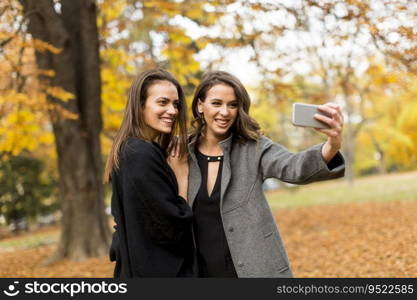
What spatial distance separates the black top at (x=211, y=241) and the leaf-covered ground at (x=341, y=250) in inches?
149

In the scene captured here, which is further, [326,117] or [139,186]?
[139,186]

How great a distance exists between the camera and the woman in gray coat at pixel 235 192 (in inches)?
105

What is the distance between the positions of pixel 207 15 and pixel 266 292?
22.3 ft

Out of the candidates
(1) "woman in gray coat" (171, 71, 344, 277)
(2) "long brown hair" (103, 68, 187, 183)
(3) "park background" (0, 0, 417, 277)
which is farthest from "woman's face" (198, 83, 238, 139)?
(3) "park background" (0, 0, 417, 277)

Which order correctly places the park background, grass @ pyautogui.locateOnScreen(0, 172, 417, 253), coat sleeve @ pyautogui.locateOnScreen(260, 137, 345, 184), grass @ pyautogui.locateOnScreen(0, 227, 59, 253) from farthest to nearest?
grass @ pyautogui.locateOnScreen(0, 172, 417, 253) < grass @ pyautogui.locateOnScreen(0, 227, 59, 253) < the park background < coat sleeve @ pyautogui.locateOnScreen(260, 137, 345, 184)

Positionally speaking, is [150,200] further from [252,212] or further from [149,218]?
[252,212]

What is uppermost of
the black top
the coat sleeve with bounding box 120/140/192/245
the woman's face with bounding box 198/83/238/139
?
the woman's face with bounding box 198/83/238/139

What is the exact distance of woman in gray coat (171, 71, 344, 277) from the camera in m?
2.67

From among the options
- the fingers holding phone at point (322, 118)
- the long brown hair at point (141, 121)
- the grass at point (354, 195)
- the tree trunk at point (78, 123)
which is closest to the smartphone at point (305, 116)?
the fingers holding phone at point (322, 118)

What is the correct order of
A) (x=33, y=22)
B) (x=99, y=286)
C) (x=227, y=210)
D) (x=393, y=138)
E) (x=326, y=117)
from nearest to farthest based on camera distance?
(x=326, y=117) < (x=227, y=210) < (x=99, y=286) < (x=33, y=22) < (x=393, y=138)

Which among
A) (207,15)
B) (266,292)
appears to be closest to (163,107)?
(266,292)

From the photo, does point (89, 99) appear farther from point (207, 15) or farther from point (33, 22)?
point (207, 15)

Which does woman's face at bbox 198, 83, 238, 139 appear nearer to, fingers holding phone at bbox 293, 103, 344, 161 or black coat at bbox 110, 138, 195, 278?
black coat at bbox 110, 138, 195, 278

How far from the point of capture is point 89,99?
8758 mm
